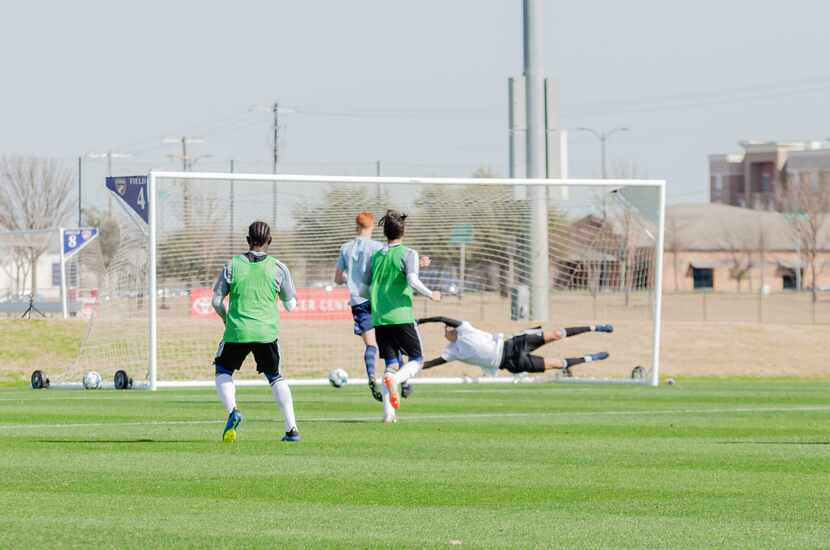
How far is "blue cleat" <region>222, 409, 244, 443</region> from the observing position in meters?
13.5

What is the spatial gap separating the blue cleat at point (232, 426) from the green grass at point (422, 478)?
12 centimetres

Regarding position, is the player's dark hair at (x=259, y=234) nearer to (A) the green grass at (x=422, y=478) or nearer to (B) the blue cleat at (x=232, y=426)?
(B) the blue cleat at (x=232, y=426)

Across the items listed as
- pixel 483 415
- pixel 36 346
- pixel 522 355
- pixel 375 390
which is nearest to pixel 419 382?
pixel 522 355

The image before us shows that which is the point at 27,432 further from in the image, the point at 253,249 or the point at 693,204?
the point at 693,204

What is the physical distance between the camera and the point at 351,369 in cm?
2977

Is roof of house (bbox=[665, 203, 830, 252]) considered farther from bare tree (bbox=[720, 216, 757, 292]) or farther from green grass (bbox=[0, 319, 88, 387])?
green grass (bbox=[0, 319, 88, 387])

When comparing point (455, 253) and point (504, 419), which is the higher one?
point (455, 253)

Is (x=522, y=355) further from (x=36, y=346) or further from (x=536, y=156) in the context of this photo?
(x=36, y=346)

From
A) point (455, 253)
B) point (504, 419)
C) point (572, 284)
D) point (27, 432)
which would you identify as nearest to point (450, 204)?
point (455, 253)

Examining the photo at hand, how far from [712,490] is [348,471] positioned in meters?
2.48

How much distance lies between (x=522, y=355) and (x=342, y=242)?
8.02m

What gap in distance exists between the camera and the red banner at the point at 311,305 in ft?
95.8

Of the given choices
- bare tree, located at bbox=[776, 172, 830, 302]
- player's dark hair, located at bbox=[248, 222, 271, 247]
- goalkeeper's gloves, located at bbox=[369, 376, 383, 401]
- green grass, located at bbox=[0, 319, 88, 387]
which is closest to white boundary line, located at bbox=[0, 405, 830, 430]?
goalkeeper's gloves, located at bbox=[369, 376, 383, 401]

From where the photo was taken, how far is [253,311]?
45.0 ft
